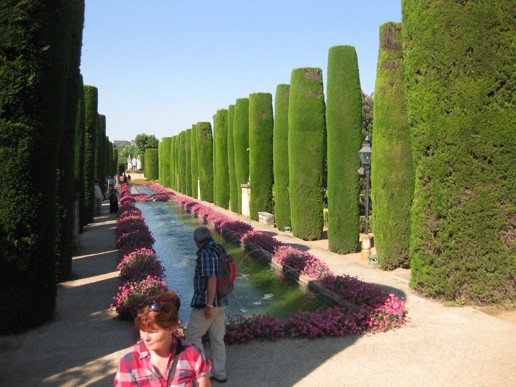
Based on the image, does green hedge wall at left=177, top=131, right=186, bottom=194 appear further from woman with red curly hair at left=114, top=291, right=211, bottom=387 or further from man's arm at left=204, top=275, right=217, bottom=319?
woman with red curly hair at left=114, top=291, right=211, bottom=387

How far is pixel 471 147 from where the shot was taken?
26.3 feet

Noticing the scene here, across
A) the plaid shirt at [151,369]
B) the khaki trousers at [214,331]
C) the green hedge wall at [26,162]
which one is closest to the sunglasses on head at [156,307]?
the plaid shirt at [151,369]

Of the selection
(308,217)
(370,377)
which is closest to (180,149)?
(308,217)

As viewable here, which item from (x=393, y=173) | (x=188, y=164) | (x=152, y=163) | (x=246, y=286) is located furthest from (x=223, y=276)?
(x=152, y=163)

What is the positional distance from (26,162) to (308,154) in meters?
11.4

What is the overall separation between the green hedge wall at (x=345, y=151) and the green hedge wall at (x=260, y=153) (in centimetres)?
846

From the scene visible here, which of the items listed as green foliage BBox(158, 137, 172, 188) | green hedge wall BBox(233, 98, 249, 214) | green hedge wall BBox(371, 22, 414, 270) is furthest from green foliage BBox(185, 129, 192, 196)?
green hedge wall BBox(371, 22, 414, 270)

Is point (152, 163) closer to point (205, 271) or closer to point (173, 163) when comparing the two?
point (173, 163)

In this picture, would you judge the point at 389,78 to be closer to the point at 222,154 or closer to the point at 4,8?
the point at 4,8

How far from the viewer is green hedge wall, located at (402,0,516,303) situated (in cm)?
797

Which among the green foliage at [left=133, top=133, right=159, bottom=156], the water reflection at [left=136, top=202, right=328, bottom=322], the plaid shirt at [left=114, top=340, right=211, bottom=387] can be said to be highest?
the green foliage at [left=133, top=133, right=159, bottom=156]

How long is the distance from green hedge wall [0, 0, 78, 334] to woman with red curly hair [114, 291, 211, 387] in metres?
4.83

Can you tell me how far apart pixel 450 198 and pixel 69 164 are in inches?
288

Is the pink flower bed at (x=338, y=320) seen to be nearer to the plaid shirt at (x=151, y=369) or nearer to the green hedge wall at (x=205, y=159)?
the plaid shirt at (x=151, y=369)
